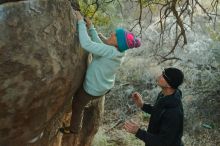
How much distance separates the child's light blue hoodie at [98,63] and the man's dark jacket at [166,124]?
0.53m

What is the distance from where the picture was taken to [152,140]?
4172 mm

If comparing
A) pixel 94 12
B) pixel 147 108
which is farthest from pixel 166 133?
pixel 94 12

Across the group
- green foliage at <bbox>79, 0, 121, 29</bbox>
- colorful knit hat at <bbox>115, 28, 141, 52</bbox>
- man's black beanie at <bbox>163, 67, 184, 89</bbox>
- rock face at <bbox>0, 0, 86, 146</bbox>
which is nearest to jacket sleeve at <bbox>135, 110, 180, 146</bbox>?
man's black beanie at <bbox>163, 67, 184, 89</bbox>

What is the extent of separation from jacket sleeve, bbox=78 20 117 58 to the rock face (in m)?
0.07

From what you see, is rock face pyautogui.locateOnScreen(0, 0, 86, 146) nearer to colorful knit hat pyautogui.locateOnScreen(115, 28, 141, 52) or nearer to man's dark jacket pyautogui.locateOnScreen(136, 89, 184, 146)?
colorful knit hat pyautogui.locateOnScreen(115, 28, 141, 52)

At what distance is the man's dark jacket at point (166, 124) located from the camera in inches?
164

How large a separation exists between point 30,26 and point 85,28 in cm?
64

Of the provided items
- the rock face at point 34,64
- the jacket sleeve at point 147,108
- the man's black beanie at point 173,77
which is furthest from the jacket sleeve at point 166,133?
the rock face at point 34,64

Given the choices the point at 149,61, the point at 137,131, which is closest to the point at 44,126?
the point at 137,131

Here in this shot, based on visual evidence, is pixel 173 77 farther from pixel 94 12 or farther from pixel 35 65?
pixel 94 12

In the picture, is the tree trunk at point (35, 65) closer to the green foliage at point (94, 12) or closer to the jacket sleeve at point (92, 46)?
the jacket sleeve at point (92, 46)

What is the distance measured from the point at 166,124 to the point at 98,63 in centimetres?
84

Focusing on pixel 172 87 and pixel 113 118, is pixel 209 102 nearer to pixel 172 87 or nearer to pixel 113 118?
pixel 113 118

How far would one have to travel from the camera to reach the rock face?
11.3ft
